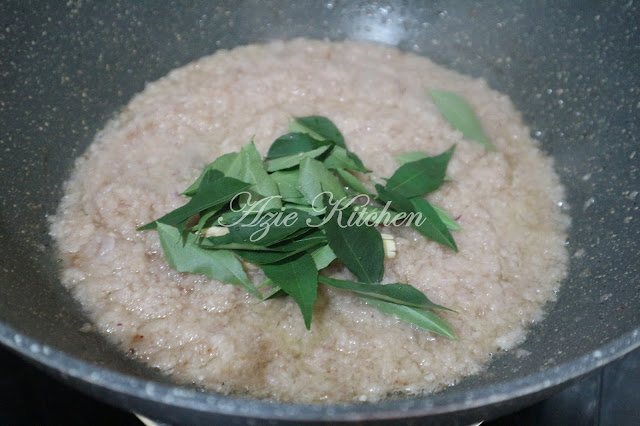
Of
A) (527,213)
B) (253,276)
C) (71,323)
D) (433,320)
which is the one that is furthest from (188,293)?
(527,213)

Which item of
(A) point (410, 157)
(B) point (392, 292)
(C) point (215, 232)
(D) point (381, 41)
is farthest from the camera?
(D) point (381, 41)

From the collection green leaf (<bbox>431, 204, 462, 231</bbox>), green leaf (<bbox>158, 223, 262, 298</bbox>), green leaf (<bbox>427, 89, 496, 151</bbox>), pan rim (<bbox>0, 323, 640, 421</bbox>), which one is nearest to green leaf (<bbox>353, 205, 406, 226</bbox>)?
green leaf (<bbox>431, 204, 462, 231</bbox>)

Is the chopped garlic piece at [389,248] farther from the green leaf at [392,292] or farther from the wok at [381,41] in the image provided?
the wok at [381,41]

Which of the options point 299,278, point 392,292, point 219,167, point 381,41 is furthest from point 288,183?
point 381,41

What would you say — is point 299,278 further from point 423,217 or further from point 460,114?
point 460,114

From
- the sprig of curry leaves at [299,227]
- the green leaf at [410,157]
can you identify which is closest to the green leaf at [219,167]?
the sprig of curry leaves at [299,227]

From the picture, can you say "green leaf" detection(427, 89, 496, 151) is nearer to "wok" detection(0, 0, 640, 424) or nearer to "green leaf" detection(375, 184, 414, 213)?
"wok" detection(0, 0, 640, 424)

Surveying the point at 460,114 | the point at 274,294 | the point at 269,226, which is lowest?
the point at 274,294
